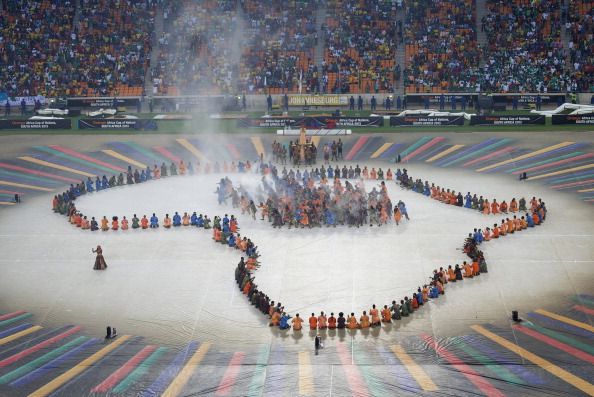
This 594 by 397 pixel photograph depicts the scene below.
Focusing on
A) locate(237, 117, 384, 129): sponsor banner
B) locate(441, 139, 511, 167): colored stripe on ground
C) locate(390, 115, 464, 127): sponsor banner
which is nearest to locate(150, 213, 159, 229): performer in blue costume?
locate(441, 139, 511, 167): colored stripe on ground

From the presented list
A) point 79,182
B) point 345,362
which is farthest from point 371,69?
point 345,362

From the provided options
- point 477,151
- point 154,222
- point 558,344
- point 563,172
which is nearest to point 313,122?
point 477,151

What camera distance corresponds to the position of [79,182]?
60.3 metres

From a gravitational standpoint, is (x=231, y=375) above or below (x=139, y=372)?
below

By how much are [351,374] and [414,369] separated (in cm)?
230

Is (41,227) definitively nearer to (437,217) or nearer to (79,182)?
(79,182)

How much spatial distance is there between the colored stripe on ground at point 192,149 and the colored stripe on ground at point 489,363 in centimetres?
3384

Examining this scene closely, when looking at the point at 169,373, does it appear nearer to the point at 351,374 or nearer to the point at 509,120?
the point at 351,374

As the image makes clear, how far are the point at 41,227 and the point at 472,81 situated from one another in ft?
145

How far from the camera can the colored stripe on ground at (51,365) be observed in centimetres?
3312

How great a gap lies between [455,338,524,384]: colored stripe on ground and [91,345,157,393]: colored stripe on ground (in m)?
11.8

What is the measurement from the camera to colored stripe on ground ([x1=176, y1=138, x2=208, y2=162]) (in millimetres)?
65750

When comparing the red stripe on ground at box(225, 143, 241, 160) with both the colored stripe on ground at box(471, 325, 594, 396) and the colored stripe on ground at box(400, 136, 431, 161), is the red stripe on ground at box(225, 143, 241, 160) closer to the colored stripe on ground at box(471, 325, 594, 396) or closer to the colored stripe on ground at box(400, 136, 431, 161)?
the colored stripe on ground at box(400, 136, 431, 161)

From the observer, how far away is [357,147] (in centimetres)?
6769
